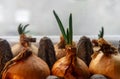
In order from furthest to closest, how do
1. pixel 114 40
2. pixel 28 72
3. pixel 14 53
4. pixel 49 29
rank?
pixel 49 29 → pixel 114 40 → pixel 14 53 → pixel 28 72

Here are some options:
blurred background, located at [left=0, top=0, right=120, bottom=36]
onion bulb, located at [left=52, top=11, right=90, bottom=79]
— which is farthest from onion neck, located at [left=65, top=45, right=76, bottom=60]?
blurred background, located at [left=0, top=0, right=120, bottom=36]

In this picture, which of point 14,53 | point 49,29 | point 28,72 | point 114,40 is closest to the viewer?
point 28,72

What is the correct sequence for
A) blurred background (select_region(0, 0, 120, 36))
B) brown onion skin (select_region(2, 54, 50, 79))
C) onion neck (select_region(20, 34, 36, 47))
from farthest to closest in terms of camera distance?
blurred background (select_region(0, 0, 120, 36))
onion neck (select_region(20, 34, 36, 47))
brown onion skin (select_region(2, 54, 50, 79))

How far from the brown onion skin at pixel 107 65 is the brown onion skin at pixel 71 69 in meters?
0.03

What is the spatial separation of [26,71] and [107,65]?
15 centimetres

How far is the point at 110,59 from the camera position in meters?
0.65

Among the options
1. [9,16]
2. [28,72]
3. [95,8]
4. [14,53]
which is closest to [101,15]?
[95,8]

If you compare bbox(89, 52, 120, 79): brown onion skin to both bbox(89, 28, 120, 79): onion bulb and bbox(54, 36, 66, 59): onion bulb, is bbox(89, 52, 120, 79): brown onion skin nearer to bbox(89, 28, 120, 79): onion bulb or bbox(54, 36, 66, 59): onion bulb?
bbox(89, 28, 120, 79): onion bulb

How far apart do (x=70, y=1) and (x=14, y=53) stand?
18.5 inches

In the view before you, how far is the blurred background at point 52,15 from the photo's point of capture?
3.77 feet

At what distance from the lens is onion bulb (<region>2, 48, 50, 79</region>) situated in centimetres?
61

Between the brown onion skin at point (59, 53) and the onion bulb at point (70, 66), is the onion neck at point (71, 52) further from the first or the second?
the brown onion skin at point (59, 53)

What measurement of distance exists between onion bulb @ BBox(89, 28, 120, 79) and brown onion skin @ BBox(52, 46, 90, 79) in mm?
32

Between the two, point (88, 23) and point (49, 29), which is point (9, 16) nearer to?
point (49, 29)
